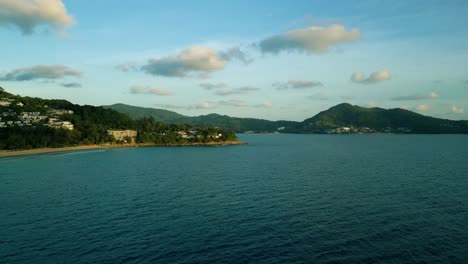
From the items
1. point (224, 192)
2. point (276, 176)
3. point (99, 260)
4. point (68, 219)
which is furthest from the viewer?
point (276, 176)

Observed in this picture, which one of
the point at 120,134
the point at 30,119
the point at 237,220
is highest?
the point at 30,119

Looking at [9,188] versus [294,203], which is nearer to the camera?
[294,203]

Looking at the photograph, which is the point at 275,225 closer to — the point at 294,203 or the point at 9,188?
the point at 294,203

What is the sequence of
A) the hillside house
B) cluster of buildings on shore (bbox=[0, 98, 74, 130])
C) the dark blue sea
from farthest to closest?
the hillside house → cluster of buildings on shore (bbox=[0, 98, 74, 130]) → the dark blue sea

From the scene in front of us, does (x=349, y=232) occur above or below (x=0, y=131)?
below

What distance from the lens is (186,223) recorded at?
118 ft

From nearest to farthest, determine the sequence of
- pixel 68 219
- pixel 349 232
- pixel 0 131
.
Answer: pixel 349 232
pixel 68 219
pixel 0 131

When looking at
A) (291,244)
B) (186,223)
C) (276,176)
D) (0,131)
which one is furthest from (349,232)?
(0,131)

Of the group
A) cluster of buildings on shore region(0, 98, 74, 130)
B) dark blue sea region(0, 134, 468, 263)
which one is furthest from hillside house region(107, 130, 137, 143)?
dark blue sea region(0, 134, 468, 263)

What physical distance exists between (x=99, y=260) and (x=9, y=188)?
139 feet

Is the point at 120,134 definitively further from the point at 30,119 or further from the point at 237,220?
the point at 237,220

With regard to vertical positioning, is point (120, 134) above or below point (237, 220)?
above

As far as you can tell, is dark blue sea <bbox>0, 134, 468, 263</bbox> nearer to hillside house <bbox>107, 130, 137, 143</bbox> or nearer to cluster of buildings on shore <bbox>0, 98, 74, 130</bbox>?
cluster of buildings on shore <bbox>0, 98, 74, 130</bbox>

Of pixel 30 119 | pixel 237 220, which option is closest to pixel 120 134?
pixel 30 119
